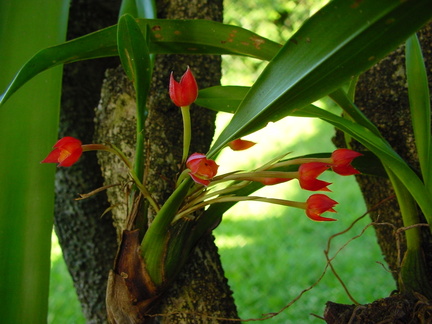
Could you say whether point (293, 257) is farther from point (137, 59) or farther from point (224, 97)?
point (137, 59)

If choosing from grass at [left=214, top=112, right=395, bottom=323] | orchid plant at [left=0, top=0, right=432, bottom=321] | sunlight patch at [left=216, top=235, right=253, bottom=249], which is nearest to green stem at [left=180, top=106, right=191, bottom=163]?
orchid plant at [left=0, top=0, right=432, bottom=321]

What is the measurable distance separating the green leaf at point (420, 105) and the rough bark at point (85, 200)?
0.63 m

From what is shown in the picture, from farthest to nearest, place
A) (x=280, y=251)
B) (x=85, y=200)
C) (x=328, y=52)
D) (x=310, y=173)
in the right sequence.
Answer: (x=280, y=251) < (x=85, y=200) < (x=310, y=173) < (x=328, y=52)

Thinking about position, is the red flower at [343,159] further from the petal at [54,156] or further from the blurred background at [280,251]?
the blurred background at [280,251]

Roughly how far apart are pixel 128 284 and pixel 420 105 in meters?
0.43

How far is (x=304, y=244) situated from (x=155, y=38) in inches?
73.0

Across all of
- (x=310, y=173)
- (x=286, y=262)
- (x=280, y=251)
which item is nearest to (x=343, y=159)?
(x=310, y=173)

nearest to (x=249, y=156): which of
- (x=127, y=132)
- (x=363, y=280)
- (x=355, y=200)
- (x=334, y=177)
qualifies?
(x=334, y=177)

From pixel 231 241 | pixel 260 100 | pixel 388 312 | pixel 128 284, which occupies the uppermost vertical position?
pixel 231 241

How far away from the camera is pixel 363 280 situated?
196cm

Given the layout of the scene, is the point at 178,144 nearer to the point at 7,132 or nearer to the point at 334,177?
the point at 7,132

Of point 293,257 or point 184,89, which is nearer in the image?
point 184,89

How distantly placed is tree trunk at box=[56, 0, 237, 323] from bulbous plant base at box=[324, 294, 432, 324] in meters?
0.17

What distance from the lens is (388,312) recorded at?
60 cm
